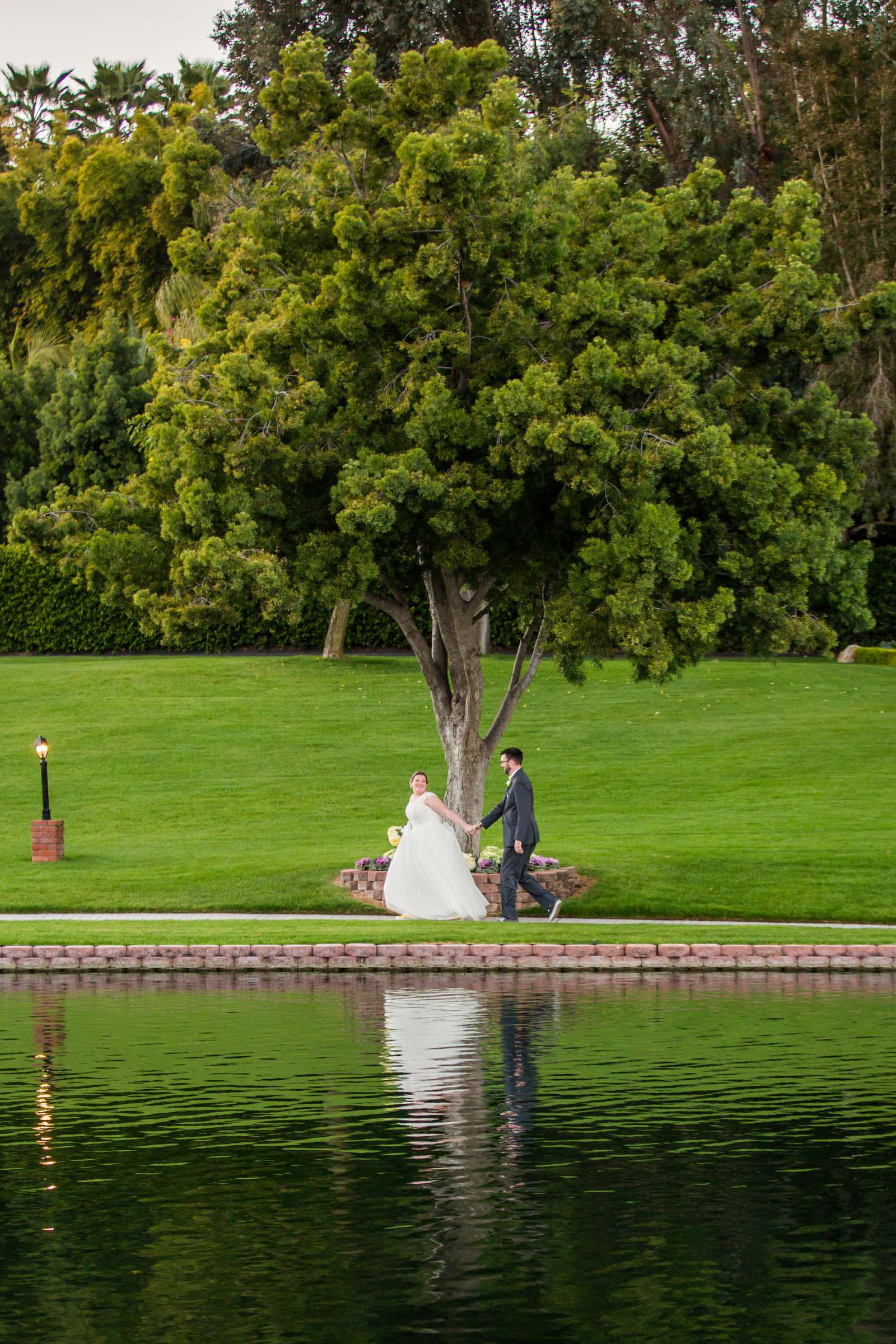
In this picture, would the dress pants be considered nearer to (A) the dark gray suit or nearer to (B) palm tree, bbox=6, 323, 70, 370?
(A) the dark gray suit

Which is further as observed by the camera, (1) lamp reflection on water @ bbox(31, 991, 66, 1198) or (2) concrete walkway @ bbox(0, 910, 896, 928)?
(2) concrete walkway @ bbox(0, 910, 896, 928)

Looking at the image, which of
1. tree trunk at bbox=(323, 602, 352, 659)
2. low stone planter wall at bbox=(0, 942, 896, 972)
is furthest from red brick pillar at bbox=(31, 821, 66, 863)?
tree trunk at bbox=(323, 602, 352, 659)

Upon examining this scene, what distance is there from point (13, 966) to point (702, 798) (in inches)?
602

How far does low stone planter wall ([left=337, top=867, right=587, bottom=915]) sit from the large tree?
2.33m

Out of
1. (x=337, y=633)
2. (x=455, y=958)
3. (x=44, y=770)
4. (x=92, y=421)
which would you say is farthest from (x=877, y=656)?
(x=455, y=958)

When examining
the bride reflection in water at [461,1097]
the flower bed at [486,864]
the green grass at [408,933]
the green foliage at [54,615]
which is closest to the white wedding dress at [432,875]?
the green grass at [408,933]

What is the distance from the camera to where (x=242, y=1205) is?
792 centimetres

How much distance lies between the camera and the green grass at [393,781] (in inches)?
832

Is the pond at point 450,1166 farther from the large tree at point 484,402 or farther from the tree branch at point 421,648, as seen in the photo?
the tree branch at point 421,648

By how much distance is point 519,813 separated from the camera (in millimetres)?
18297

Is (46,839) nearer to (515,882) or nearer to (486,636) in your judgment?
(515,882)

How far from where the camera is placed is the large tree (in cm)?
1817

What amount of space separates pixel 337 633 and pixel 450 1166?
33104 millimetres

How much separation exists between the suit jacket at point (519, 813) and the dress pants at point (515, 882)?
0.12m
